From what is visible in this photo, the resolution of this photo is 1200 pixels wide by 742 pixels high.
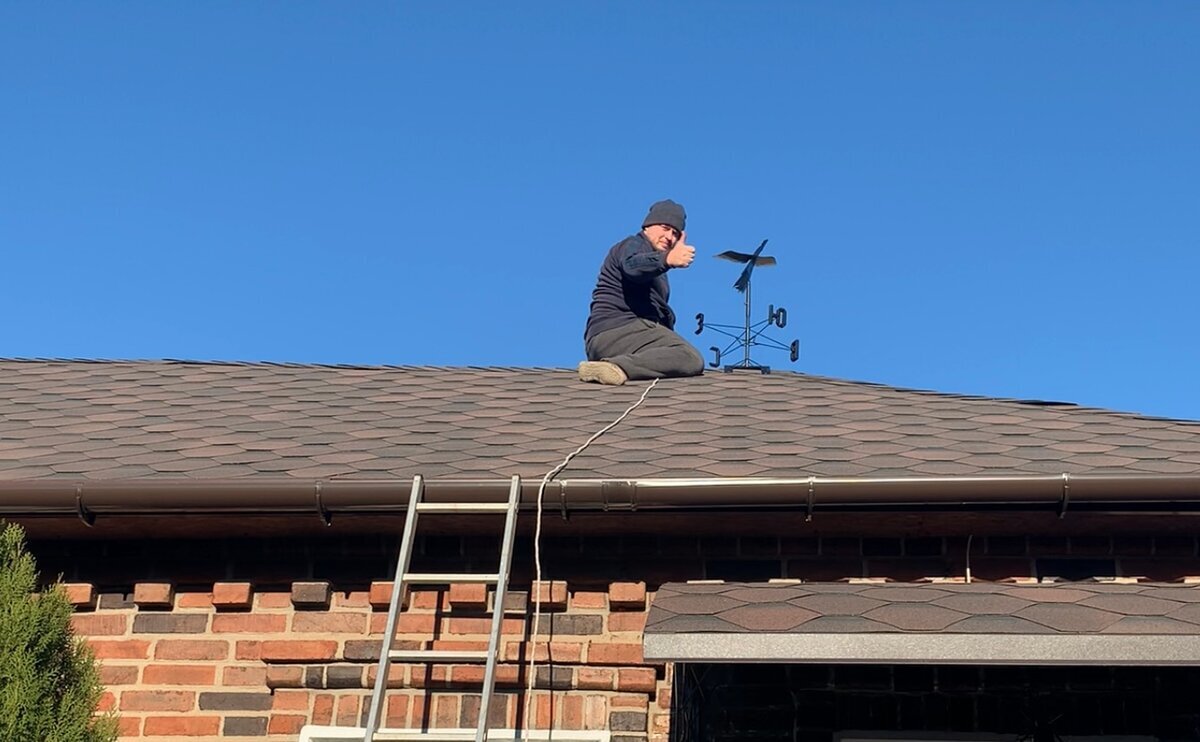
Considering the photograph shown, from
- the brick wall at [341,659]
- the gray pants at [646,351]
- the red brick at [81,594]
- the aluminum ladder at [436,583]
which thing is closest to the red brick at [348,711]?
the brick wall at [341,659]

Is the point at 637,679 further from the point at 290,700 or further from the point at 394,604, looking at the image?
the point at 290,700

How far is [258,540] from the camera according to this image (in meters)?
6.00

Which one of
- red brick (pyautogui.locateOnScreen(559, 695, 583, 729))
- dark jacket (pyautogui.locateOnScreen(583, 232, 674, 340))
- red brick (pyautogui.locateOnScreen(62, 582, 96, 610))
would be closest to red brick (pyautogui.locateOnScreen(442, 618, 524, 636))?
red brick (pyautogui.locateOnScreen(559, 695, 583, 729))

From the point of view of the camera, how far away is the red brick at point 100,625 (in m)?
5.90

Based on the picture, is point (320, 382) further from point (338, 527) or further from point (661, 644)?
point (661, 644)

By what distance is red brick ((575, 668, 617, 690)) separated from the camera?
554 cm

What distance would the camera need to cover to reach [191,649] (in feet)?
19.1

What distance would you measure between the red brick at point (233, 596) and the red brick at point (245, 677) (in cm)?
27

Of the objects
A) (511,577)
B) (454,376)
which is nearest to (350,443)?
(511,577)

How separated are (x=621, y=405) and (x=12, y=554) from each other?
134 inches

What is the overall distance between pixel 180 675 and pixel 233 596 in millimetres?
392

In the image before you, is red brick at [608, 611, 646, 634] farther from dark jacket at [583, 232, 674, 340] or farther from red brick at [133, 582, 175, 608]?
dark jacket at [583, 232, 674, 340]

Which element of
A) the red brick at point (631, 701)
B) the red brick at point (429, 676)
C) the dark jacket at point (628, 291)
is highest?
the dark jacket at point (628, 291)

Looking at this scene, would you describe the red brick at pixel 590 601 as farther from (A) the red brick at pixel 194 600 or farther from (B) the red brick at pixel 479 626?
(A) the red brick at pixel 194 600
